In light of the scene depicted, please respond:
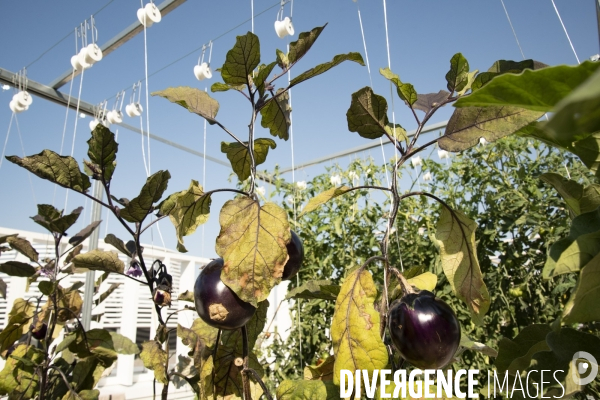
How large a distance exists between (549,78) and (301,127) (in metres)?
2.25

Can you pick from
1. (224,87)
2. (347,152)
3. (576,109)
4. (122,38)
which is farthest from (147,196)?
(347,152)

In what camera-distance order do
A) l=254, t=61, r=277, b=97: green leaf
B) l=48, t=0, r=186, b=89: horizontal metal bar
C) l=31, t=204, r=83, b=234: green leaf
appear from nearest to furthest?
1. l=254, t=61, r=277, b=97: green leaf
2. l=31, t=204, r=83, b=234: green leaf
3. l=48, t=0, r=186, b=89: horizontal metal bar

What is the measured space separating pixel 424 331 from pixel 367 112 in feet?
0.75

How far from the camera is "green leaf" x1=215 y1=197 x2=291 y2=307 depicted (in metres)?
0.33

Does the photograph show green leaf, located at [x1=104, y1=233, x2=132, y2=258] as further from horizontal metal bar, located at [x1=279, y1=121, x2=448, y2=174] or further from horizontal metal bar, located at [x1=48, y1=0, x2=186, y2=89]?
horizontal metal bar, located at [x1=279, y1=121, x2=448, y2=174]

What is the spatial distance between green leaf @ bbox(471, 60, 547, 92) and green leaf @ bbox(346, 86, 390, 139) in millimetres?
96

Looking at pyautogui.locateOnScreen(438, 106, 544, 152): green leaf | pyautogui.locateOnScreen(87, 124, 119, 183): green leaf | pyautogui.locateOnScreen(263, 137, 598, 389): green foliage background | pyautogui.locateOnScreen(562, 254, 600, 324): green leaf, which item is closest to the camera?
pyautogui.locateOnScreen(562, 254, 600, 324): green leaf

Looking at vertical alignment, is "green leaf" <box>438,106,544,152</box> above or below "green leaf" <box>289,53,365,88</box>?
below

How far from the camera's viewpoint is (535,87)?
0.62 feet

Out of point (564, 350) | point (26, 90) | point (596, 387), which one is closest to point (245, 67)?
point (564, 350)

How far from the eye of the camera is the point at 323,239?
1.93m

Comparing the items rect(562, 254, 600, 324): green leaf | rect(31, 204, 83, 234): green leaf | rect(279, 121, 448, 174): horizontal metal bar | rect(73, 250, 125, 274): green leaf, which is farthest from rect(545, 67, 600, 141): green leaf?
rect(279, 121, 448, 174): horizontal metal bar

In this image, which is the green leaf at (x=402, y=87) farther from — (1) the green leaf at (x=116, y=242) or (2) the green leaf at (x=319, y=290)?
(1) the green leaf at (x=116, y=242)

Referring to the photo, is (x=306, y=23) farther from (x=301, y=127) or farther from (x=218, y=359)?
(x=218, y=359)
